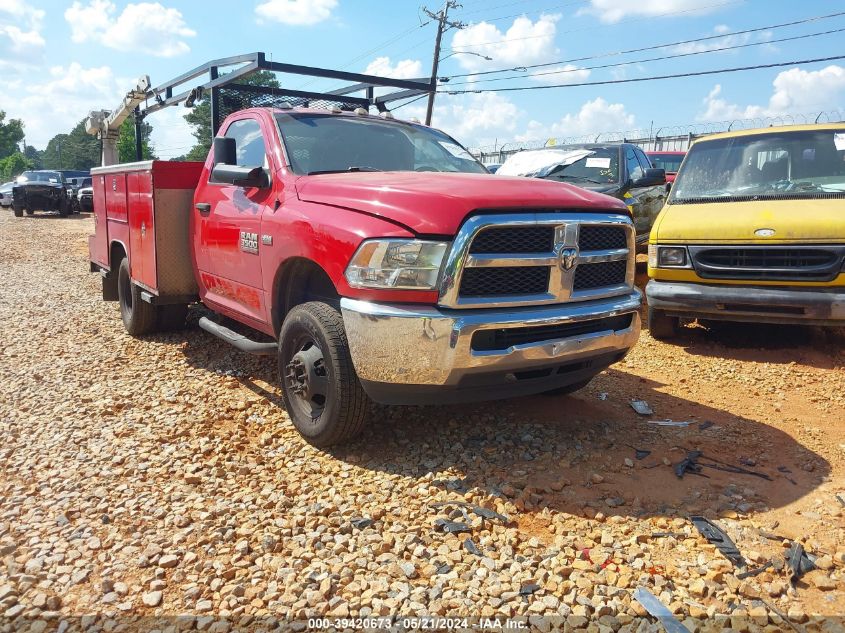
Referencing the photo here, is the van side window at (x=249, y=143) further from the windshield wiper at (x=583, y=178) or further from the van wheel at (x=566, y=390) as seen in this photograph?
the windshield wiper at (x=583, y=178)

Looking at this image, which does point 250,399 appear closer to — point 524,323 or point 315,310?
point 315,310

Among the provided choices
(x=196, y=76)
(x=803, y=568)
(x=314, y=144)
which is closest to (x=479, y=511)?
(x=803, y=568)

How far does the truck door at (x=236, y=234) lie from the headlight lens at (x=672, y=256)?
3.78 metres

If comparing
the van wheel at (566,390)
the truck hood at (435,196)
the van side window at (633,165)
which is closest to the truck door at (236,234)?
the truck hood at (435,196)

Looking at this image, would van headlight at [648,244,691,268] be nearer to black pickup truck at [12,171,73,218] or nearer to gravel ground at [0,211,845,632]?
gravel ground at [0,211,845,632]

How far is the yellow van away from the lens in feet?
18.0

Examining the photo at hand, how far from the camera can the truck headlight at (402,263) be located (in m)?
3.20

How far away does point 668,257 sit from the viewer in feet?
20.4

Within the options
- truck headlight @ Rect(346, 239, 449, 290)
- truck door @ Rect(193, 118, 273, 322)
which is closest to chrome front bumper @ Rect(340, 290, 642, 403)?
truck headlight @ Rect(346, 239, 449, 290)

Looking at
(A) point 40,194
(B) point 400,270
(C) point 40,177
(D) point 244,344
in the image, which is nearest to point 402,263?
(B) point 400,270

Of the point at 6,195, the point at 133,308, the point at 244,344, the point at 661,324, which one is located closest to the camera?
the point at 244,344

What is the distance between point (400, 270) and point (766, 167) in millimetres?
4991

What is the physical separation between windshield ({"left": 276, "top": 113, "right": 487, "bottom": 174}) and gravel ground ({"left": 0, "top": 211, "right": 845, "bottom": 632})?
1689 millimetres

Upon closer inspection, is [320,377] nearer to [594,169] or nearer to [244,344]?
[244,344]
